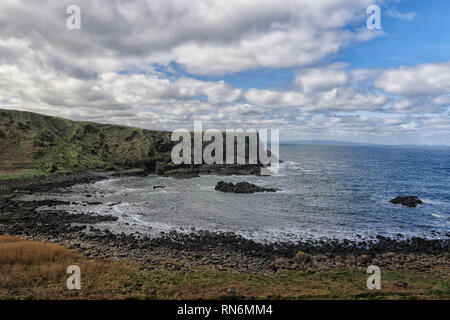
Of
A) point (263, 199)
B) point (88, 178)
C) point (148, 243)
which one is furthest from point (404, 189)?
point (88, 178)

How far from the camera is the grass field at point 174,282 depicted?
14.4 m

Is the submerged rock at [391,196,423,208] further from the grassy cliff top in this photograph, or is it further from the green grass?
the green grass

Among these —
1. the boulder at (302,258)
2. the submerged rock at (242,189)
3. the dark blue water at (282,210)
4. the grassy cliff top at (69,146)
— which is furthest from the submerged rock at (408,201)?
the grassy cliff top at (69,146)

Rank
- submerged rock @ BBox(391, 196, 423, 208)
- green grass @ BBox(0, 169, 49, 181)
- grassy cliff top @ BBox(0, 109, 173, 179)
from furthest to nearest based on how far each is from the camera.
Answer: grassy cliff top @ BBox(0, 109, 173, 179), green grass @ BBox(0, 169, 49, 181), submerged rock @ BBox(391, 196, 423, 208)

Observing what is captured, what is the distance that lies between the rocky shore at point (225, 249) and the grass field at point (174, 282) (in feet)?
6.78

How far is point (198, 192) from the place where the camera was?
60.8 m

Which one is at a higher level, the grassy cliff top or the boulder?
the grassy cliff top

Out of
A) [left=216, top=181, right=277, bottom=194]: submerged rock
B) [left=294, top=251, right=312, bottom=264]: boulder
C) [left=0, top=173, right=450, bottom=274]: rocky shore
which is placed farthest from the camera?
[left=216, top=181, right=277, bottom=194]: submerged rock

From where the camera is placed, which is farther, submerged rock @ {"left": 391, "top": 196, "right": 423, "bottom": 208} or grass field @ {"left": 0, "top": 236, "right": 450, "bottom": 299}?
submerged rock @ {"left": 391, "top": 196, "right": 423, "bottom": 208}

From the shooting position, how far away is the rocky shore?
2319 cm

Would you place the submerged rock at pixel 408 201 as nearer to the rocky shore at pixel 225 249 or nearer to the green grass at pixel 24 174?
the rocky shore at pixel 225 249

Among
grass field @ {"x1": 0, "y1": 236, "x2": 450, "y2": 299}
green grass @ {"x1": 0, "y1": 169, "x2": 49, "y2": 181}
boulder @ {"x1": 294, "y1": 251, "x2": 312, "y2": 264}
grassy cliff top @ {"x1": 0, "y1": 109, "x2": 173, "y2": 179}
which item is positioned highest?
grassy cliff top @ {"x1": 0, "y1": 109, "x2": 173, "y2": 179}

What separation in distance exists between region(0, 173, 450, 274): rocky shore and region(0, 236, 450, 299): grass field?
2065mm

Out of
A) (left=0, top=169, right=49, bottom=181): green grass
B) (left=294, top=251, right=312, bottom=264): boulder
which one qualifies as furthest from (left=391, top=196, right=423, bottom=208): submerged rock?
(left=0, top=169, right=49, bottom=181): green grass
